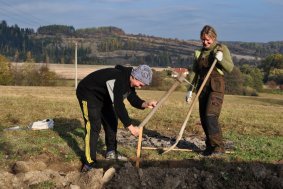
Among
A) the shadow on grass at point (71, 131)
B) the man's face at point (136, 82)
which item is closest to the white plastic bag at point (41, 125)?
the shadow on grass at point (71, 131)

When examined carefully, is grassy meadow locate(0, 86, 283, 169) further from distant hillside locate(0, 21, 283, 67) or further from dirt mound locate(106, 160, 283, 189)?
distant hillside locate(0, 21, 283, 67)

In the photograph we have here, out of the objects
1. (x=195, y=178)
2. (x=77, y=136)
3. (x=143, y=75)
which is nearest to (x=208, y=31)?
(x=143, y=75)

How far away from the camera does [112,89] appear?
6.57 metres

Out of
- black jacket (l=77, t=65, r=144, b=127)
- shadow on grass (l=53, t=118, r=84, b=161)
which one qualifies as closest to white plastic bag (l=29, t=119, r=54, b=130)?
shadow on grass (l=53, t=118, r=84, b=161)

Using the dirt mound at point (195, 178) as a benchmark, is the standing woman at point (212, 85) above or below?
above

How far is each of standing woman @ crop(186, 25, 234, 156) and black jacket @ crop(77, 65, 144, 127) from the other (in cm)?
144

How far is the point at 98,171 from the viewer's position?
20.1 feet

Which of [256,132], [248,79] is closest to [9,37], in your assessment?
[248,79]

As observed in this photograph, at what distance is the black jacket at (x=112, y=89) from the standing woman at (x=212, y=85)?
1436mm

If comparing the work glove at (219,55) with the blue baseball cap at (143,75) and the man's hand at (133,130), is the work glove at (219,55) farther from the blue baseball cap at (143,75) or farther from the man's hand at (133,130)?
the man's hand at (133,130)

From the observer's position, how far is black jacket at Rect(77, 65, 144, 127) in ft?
21.3

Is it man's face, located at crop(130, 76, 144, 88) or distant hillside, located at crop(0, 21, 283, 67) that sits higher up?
man's face, located at crop(130, 76, 144, 88)

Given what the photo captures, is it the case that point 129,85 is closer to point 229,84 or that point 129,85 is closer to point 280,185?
point 280,185

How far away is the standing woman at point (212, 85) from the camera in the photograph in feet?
26.0
